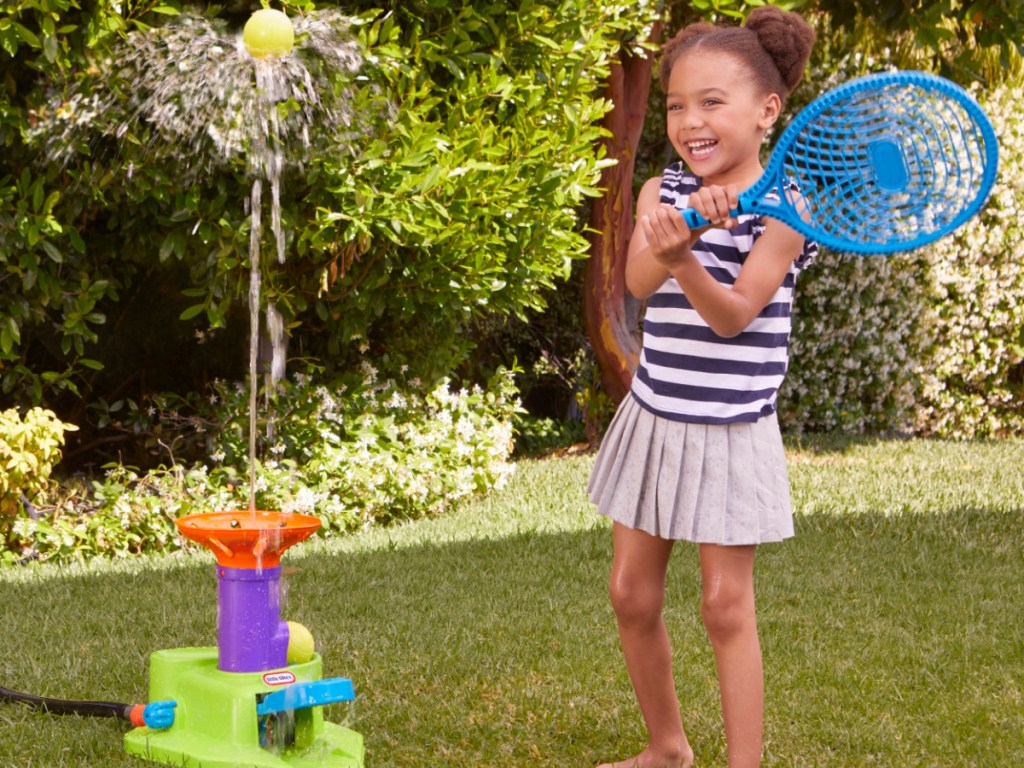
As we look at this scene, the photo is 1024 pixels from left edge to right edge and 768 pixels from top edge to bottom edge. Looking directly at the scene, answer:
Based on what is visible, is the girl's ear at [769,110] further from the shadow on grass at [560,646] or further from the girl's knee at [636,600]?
the shadow on grass at [560,646]

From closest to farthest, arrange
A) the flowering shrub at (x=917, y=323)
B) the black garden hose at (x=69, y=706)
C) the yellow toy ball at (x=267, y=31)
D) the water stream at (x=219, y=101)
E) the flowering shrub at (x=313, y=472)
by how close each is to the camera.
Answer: the black garden hose at (x=69, y=706)
the yellow toy ball at (x=267, y=31)
the water stream at (x=219, y=101)
the flowering shrub at (x=313, y=472)
the flowering shrub at (x=917, y=323)

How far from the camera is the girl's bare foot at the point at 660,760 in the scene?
273cm

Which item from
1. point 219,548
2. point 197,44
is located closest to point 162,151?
point 197,44

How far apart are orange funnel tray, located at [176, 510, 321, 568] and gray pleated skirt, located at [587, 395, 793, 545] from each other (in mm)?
675

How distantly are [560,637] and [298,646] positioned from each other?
4.07ft

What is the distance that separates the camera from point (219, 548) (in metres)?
2.56

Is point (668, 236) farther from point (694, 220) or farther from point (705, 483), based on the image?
point (705, 483)

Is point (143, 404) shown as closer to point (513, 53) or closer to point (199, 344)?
point (199, 344)

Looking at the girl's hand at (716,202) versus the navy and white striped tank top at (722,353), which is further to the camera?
the navy and white striped tank top at (722,353)

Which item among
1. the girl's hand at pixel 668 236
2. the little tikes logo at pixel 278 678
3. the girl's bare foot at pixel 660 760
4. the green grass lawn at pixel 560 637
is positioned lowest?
the green grass lawn at pixel 560 637

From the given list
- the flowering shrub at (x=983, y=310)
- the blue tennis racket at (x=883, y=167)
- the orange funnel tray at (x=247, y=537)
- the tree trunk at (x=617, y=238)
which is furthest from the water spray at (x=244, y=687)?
the flowering shrub at (x=983, y=310)

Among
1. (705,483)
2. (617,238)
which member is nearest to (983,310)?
(617,238)

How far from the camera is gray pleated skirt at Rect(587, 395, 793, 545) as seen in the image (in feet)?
8.02

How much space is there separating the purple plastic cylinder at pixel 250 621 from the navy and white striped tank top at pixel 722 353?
0.89 m
